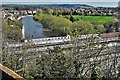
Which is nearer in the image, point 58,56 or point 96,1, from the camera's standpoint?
point 58,56

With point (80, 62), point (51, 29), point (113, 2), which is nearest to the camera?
point (80, 62)

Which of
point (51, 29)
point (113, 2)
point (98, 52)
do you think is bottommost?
point (51, 29)

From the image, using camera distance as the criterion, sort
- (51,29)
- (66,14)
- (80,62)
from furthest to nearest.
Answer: (66,14)
(51,29)
(80,62)

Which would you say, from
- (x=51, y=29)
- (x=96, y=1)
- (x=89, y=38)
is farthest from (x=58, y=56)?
(x=51, y=29)

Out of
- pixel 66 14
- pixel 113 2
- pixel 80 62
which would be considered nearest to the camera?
pixel 80 62

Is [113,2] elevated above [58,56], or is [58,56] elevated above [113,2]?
[113,2]

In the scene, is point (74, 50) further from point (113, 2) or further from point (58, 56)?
point (113, 2)

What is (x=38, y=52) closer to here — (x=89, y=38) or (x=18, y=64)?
(x=18, y=64)

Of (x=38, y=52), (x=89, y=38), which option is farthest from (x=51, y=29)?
(x=89, y=38)

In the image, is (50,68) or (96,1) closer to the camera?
(50,68)
